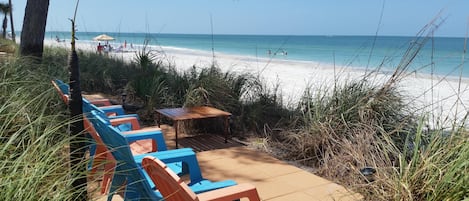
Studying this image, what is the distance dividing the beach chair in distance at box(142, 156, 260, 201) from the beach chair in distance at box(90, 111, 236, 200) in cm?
4

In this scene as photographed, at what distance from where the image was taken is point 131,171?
5.86 ft

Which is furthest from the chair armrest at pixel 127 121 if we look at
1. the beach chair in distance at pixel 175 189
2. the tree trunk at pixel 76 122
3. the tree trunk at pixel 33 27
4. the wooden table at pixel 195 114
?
the tree trunk at pixel 33 27

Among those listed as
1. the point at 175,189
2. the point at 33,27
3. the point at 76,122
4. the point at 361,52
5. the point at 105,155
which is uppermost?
the point at 33,27

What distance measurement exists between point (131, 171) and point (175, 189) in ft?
1.49

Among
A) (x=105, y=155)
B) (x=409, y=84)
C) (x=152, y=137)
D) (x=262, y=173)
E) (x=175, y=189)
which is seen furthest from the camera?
(x=409, y=84)

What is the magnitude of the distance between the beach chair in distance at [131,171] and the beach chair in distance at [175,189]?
1.7 inches

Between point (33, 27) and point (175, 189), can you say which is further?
point (33, 27)

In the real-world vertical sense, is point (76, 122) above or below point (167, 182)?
above

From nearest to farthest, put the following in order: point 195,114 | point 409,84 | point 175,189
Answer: point 175,189
point 195,114
point 409,84

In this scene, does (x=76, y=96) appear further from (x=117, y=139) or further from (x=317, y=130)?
(x=317, y=130)

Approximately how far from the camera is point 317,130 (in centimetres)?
350

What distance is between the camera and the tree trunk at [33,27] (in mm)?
5875

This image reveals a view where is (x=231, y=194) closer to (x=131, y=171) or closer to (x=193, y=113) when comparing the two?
(x=131, y=171)

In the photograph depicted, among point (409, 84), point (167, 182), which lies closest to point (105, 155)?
point (167, 182)
